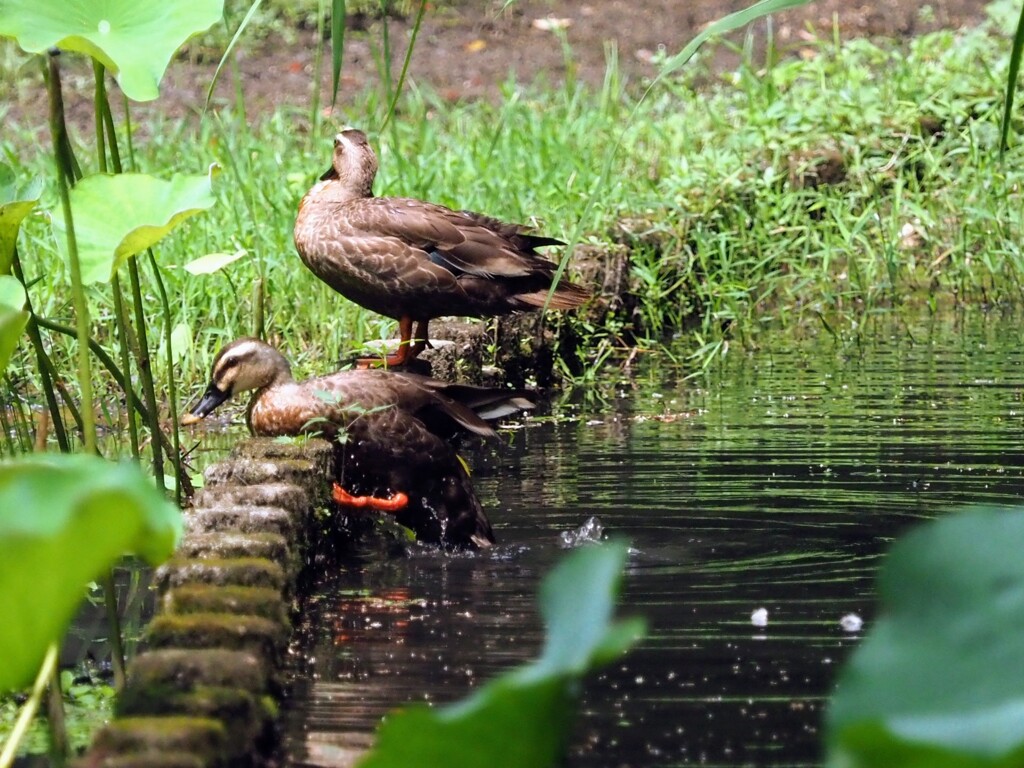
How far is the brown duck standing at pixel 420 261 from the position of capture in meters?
6.00

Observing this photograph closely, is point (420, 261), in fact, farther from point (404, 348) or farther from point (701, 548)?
point (701, 548)

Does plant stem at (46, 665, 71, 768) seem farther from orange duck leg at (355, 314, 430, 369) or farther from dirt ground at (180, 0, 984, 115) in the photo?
dirt ground at (180, 0, 984, 115)

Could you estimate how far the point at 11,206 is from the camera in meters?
3.22

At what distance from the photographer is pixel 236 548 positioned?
10.8 feet

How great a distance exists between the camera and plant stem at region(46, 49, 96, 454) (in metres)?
2.69

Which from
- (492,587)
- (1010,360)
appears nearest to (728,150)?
(1010,360)

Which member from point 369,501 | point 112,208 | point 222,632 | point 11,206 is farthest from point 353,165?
point 222,632

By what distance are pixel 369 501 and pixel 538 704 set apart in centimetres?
346

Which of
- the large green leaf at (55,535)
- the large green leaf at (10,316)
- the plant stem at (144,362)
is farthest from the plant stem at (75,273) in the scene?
the large green leaf at (55,535)

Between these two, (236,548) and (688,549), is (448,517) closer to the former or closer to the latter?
(688,549)

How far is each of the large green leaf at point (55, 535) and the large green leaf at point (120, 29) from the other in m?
1.82

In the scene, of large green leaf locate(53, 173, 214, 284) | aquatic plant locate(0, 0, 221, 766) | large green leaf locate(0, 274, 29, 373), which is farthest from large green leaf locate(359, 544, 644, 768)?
large green leaf locate(53, 173, 214, 284)

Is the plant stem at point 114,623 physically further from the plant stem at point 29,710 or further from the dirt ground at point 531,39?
the dirt ground at point 531,39

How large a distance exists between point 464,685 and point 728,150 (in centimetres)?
634
